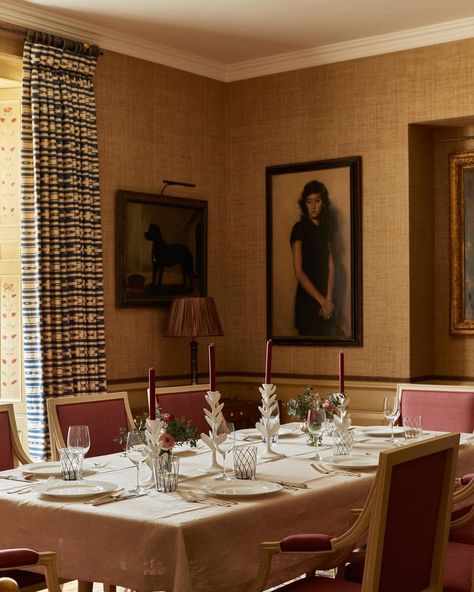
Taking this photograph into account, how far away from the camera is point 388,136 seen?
258 inches

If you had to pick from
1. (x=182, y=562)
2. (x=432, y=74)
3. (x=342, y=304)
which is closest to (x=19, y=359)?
(x=342, y=304)

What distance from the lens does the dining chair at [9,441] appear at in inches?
162

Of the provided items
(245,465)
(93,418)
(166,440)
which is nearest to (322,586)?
(245,465)

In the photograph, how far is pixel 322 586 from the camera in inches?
122

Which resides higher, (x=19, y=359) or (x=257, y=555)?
(x=19, y=359)

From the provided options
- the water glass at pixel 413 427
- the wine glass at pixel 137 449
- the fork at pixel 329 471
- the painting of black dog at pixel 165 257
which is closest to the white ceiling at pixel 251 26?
the painting of black dog at pixel 165 257

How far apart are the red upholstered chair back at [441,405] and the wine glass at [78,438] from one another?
7.81 feet

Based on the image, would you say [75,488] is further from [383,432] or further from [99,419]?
[383,432]

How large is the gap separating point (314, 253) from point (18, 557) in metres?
4.38

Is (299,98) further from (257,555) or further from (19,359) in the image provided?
(257,555)

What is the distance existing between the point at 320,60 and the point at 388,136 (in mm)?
780

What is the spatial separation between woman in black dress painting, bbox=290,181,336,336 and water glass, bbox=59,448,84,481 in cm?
357

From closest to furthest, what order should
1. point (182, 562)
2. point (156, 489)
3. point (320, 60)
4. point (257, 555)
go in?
1. point (182, 562)
2. point (257, 555)
3. point (156, 489)
4. point (320, 60)

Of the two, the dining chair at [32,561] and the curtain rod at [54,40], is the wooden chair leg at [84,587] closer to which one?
the dining chair at [32,561]
